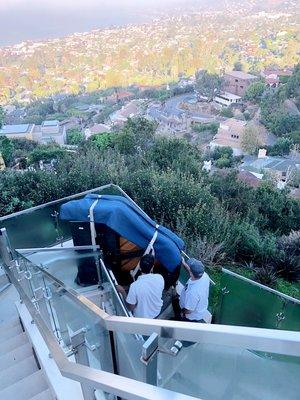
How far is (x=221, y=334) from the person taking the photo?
1147mm

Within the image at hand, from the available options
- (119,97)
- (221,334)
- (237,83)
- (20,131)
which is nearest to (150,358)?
(221,334)

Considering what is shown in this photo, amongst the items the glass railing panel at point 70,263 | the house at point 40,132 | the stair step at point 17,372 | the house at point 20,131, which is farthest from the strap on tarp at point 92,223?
the house at point 20,131

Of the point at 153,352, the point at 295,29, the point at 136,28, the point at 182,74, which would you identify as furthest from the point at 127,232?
the point at 136,28

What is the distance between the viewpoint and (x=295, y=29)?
4592 inches

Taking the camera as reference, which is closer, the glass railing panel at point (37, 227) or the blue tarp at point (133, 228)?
the blue tarp at point (133, 228)

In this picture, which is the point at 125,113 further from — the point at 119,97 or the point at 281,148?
the point at 281,148

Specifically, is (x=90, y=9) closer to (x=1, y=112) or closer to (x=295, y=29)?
(x=295, y=29)

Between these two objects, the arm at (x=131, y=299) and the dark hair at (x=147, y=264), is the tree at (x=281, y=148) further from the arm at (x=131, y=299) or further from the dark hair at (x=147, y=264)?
the arm at (x=131, y=299)

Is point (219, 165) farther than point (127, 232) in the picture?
Yes

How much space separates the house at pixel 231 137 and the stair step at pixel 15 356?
34.7m

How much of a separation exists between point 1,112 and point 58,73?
102 metres

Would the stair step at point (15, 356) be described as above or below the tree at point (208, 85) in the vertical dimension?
above

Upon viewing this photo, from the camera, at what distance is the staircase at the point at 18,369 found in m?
2.80

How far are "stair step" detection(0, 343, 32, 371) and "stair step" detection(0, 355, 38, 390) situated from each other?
71 mm
